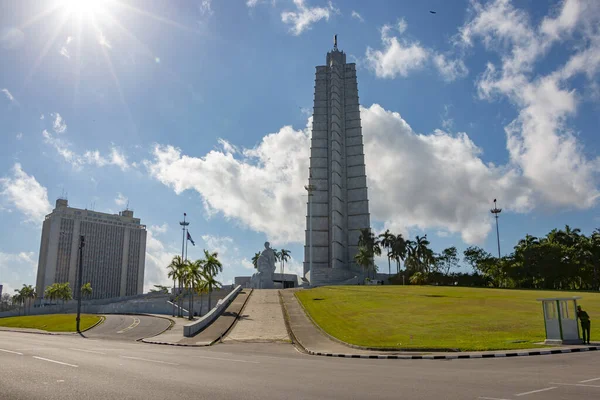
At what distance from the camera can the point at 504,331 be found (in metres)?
23.6

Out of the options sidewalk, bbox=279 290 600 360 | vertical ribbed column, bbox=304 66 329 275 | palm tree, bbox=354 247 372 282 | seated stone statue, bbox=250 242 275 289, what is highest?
vertical ribbed column, bbox=304 66 329 275

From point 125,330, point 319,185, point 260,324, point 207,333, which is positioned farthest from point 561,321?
point 319,185

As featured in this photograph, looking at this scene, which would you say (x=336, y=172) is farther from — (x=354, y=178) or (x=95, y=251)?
(x=95, y=251)

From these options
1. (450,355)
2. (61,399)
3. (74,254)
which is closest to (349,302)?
(450,355)

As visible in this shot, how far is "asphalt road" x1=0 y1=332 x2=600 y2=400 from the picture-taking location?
9.07 metres

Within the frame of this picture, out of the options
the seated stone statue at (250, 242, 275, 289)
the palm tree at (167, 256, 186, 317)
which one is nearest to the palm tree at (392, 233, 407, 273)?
the seated stone statue at (250, 242, 275, 289)

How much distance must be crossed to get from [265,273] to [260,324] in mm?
47798

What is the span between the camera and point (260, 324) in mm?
34438

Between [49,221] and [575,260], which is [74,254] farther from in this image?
[575,260]

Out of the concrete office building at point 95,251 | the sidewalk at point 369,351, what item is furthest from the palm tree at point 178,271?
the concrete office building at point 95,251

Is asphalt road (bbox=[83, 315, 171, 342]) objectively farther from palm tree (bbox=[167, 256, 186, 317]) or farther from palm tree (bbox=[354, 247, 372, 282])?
palm tree (bbox=[354, 247, 372, 282])

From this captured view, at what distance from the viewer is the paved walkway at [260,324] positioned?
1117 inches

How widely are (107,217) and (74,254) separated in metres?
18.5

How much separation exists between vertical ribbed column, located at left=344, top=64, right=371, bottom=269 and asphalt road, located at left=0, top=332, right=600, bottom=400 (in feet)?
303
